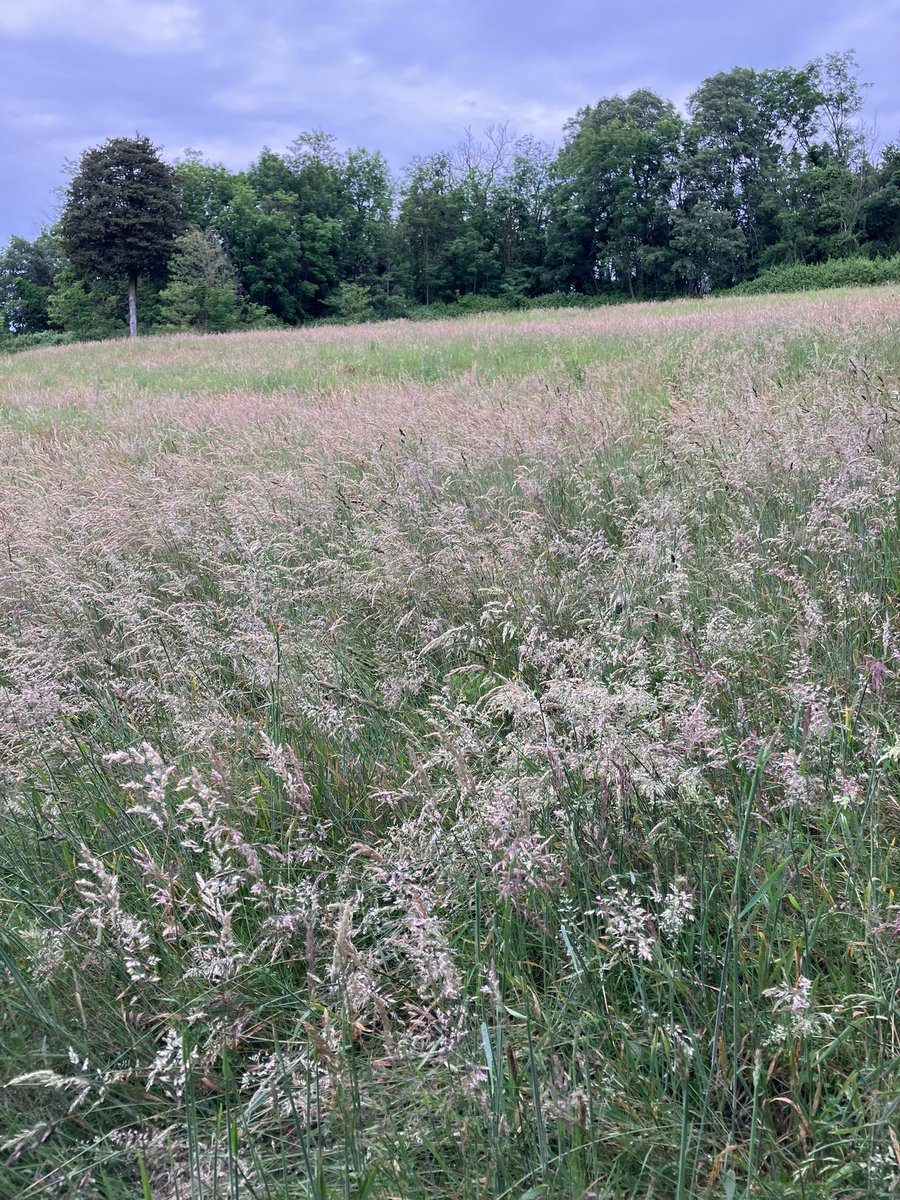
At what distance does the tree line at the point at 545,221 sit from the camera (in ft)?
170

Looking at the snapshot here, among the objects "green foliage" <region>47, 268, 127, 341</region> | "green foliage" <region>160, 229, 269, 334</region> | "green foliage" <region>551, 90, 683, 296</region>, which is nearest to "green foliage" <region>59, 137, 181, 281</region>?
"green foliage" <region>160, 229, 269, 334</region>

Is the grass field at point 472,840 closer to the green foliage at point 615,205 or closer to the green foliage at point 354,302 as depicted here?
the green foliage at point 354,302

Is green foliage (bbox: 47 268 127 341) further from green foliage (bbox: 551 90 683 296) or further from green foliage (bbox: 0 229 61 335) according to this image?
green foliage (bbox: 551 90 683 296)

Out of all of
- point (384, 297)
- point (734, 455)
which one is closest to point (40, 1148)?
point (734, 455)

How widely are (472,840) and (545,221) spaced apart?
6976cm

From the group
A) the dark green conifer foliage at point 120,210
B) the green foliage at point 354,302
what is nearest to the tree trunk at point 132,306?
the dark green conifer foliage at point 120,210

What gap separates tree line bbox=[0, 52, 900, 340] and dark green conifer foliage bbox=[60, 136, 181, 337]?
1353mm

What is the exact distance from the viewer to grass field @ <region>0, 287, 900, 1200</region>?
3.76ft

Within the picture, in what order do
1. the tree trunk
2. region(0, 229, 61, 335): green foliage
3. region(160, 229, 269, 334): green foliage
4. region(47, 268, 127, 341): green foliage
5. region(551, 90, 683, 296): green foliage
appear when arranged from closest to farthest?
region(160, 229, 269, 334): green foliage, the tree trunk, region(47, 268, 127, 341): green foliage, region(551, 90, 683, 296): green foliage, region(0, 229, 61, 335): green foliage

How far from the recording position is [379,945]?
4.91 ft

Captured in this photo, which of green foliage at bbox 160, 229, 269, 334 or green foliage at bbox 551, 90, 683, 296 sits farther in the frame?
green foliage at bbox 551, 90, 683, 296

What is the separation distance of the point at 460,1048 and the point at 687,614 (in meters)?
1.70

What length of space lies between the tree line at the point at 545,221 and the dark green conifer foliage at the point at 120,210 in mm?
1353

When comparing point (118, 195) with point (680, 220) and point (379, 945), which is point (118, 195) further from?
point (379, 945)
